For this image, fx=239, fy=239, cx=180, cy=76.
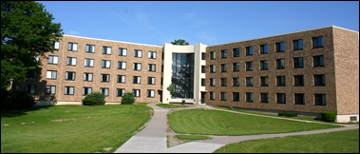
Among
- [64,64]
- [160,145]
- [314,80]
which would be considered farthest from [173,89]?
[160,145]

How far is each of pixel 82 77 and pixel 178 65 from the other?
65.2 ft

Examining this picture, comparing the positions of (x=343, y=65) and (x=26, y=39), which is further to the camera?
(x=343, y=65)

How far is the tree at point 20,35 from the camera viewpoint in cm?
2517

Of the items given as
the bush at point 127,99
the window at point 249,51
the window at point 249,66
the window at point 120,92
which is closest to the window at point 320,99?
the window at point 249,66

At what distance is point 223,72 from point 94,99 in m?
25.2

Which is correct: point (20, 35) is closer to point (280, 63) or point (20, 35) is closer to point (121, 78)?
point (121, 78)

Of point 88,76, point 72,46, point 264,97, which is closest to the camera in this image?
point 264,97

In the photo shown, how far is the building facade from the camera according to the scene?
3409 centimetres

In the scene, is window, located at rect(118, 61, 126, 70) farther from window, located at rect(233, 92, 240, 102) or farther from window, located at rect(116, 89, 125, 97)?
window, located at rect(233, 92, 240, 102)

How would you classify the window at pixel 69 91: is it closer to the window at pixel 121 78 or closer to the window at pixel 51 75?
the window at pixel 51 75

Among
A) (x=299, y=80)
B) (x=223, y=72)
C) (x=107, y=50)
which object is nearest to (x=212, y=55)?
(x=223, y=72)

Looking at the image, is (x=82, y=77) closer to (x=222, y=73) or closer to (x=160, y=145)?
(x=222, y=73)

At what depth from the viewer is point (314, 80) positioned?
3544 centimetres

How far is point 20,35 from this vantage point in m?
26.2
